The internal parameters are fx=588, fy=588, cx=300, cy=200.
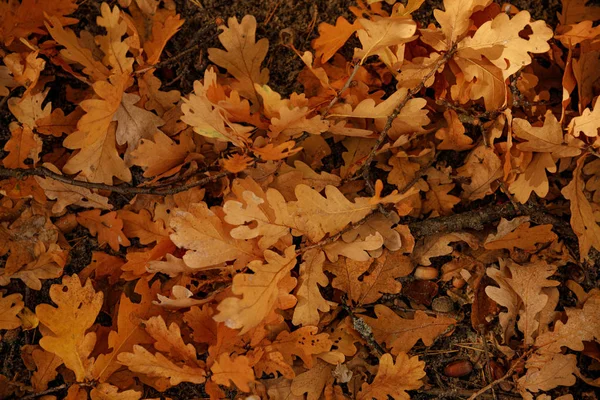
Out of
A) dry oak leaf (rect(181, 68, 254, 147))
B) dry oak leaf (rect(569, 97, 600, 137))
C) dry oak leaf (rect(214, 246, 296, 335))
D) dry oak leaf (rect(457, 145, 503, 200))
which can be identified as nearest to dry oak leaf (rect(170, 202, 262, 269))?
dry oak leaf (rect(214, 246, 296, 335))

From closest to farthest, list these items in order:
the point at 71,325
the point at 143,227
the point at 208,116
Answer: the point at 208,116
the point at 71,325
the point at 143,227

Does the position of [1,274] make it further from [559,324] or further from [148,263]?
[559,324]

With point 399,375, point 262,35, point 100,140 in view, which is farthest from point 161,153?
point 399,375

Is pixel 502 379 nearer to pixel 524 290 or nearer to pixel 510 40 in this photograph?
pixel 524 290

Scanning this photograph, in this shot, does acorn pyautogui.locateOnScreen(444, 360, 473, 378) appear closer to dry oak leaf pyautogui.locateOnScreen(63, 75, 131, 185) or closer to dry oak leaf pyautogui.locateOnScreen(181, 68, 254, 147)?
dry oak leaf pyautogui.locateOnScreen(181, 68, 254, 147)

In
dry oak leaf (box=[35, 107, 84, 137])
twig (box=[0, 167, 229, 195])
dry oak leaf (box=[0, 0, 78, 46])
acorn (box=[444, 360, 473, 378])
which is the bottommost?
acorn (box=[444, 360, 473, 378])

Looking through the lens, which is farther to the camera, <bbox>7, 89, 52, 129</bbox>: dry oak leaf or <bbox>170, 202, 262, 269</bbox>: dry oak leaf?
<bbox>7, 89, 52, 129</bbox>: dry oak leaf
